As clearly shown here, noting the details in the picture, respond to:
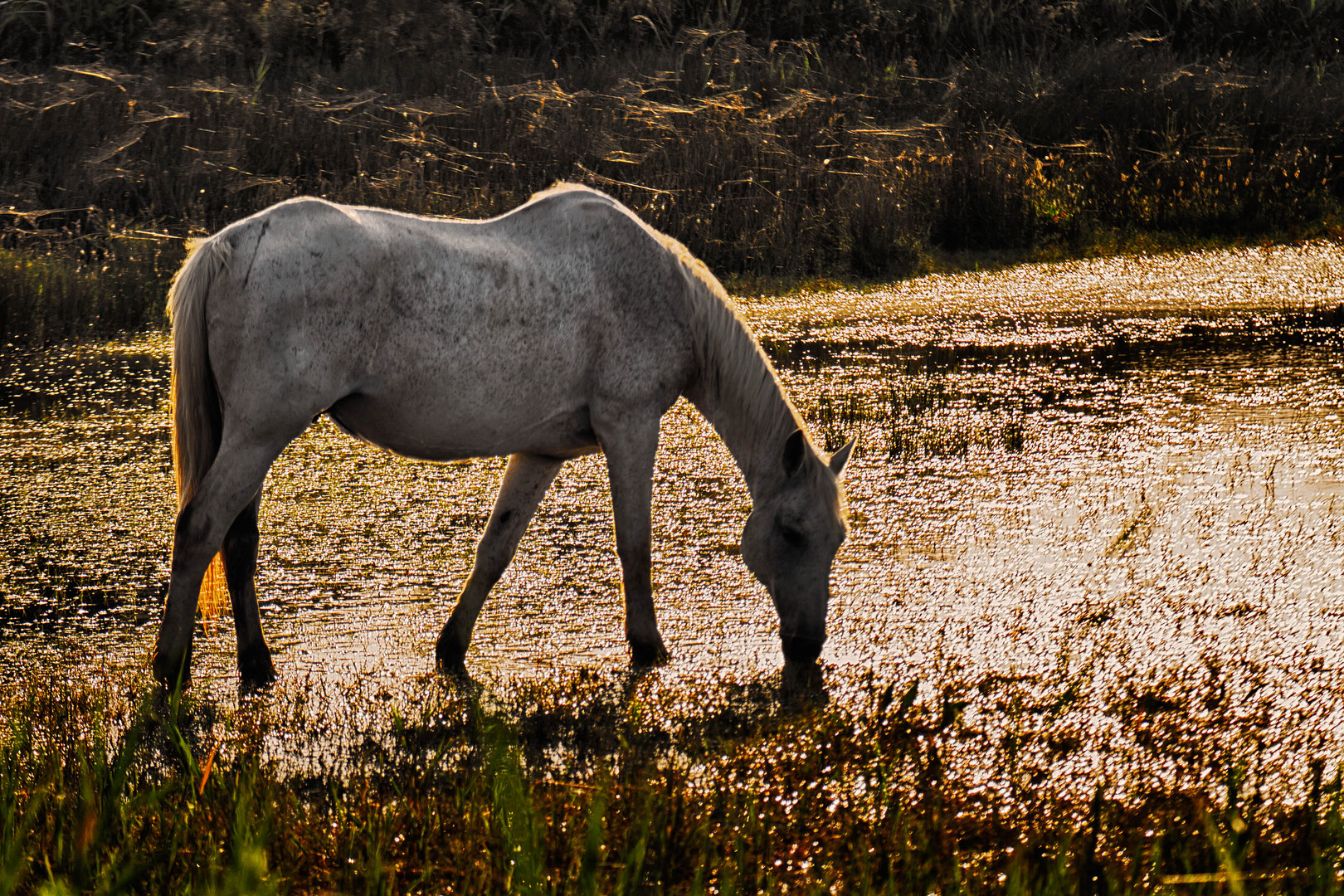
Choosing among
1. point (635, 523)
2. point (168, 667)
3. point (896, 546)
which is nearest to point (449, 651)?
point (635, 523)

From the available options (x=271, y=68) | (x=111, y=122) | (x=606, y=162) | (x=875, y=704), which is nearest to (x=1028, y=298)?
(x=606, y=162)

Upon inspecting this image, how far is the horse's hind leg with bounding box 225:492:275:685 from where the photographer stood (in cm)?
441

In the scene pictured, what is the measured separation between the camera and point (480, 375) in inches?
176

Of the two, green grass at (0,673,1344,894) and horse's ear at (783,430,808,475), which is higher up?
horse's ear at (783,430,808,475)

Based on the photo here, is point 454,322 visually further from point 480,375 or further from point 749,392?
point 749,392

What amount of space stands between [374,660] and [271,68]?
46.9ft

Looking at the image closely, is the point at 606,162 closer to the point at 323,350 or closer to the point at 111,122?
the point at 111,122

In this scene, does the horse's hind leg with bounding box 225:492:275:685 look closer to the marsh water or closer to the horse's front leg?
the marsh water

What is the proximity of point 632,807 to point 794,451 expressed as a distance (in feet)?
5.46

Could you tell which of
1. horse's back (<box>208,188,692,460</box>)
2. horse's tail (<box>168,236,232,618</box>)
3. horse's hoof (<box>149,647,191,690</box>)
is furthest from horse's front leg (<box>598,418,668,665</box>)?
horse's hoof (<box>149,647,191,690</box>)

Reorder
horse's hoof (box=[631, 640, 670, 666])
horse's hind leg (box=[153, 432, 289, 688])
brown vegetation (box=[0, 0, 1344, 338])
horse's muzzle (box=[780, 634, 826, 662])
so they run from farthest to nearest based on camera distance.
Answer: brown vegetation (box=[0, 0, 1344, 338]) → horse's hoof (box=[631, 640, 670, 666]) → horse's muzzle (box=[780, 634, 826, 662]) → horse's hind leg (box=[153, 432, 289, 688])

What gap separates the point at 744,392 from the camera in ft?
15.9

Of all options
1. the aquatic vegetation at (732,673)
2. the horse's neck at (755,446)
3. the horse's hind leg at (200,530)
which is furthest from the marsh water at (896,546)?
the horse's neck at (755,446)

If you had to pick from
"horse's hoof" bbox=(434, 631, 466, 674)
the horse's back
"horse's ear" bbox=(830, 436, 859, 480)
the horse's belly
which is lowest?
"horse's hoof" bbox=(434, 631, 466, 674)
